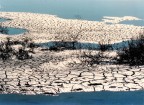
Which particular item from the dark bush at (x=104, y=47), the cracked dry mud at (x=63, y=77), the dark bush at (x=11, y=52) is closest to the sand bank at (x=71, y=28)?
the dark bush at (x=104, y=47)

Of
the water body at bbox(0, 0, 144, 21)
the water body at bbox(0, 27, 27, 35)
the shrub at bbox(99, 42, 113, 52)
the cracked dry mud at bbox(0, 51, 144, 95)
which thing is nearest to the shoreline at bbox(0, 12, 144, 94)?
the cracked dry mud at bbox(0, 51, 144, 95)

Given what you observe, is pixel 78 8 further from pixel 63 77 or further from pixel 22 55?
pixel 63 77

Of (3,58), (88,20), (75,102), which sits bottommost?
(75,102)

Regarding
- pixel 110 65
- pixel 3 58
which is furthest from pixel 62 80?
pixel 3 58

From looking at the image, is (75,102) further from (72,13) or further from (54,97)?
(72,13)

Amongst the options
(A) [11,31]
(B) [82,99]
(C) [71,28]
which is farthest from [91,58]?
(A) [11,31]

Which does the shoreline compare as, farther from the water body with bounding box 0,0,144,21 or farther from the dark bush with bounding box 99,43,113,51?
the water body with bounding box 0,0,144,21

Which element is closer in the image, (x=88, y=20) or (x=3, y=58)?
(x=3, y=58)
